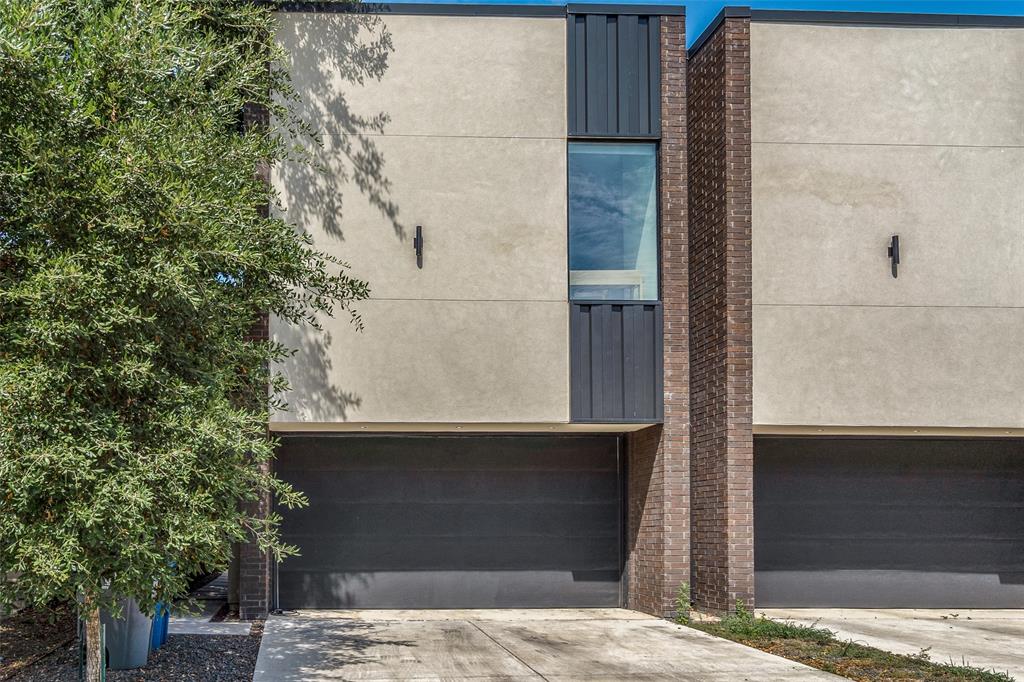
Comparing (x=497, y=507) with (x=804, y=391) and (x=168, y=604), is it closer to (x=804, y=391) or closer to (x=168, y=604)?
(x=804, y=391)

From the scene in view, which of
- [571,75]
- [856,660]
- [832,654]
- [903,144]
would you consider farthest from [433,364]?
[903,144]

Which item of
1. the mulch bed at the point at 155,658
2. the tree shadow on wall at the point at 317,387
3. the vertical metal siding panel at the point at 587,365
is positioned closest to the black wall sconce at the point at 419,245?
the tree shadow on wall at the point at 317,387

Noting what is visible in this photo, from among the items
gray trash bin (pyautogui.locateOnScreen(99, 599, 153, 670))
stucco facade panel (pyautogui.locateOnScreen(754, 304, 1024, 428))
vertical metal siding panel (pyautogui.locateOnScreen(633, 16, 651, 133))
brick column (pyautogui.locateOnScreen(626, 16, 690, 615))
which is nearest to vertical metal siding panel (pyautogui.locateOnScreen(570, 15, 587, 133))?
vertical metal siding panel (pyautogui.locateOnScreen(633, 16, 651, 133))

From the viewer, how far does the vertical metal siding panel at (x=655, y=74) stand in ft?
42.6

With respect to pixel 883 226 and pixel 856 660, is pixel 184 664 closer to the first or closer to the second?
pixel 856 660

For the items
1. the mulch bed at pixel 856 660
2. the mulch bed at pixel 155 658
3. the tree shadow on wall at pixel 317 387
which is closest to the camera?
the mulch bed at pixel 856 660

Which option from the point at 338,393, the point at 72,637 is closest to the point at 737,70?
the point at 338,393

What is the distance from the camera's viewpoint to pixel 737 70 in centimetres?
1284

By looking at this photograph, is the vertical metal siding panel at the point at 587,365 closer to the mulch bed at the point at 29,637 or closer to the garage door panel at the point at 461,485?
the garage door panel at the point at 461,485

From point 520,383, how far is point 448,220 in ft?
7.40

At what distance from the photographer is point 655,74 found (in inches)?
514

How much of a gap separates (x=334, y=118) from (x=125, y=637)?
6.70 metres

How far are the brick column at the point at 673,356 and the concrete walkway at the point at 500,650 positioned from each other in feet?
2.82

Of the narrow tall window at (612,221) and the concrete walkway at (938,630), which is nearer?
the concrete walkway at (938,630)
